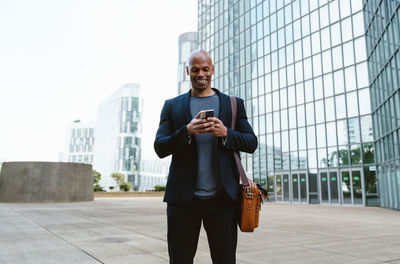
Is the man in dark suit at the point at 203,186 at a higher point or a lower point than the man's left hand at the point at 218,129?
lower

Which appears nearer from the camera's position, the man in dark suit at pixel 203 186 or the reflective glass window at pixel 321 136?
the man in dark suit at pixel 203 186

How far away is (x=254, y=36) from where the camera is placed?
31641mm

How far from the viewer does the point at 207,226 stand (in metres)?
1.76

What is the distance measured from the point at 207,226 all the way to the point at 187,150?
1.42 feet

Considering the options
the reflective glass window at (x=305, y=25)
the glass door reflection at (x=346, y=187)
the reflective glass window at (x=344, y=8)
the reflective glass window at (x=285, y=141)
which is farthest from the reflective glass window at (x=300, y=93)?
the glass door reflection at (x=346, y=187)

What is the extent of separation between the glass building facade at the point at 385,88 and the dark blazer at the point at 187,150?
17.0 metres

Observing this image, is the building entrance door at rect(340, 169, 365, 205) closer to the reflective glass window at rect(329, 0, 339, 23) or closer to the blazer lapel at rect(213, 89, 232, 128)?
the reflective glass window at rect(329, 0, 339, 23)

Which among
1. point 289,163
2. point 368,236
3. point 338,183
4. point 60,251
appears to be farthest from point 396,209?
point 60,251

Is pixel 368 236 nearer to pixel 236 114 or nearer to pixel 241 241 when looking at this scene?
pixel 241 241

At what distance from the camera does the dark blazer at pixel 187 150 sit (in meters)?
A: 1.72

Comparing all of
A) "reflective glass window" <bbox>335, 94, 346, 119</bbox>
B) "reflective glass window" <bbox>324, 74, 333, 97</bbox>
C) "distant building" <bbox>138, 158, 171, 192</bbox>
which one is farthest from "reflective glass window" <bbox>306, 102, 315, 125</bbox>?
"distant building" <bbox>138, 158, 171, 192</bbox>

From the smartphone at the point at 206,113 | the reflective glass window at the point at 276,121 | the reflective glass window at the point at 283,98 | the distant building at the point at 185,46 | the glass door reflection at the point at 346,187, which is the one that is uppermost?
the distant building at the point at 185,46

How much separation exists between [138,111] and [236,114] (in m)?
84.6

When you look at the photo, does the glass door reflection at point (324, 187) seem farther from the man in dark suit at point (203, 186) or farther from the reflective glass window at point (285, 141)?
the man in dark suit at point (203, 186)
